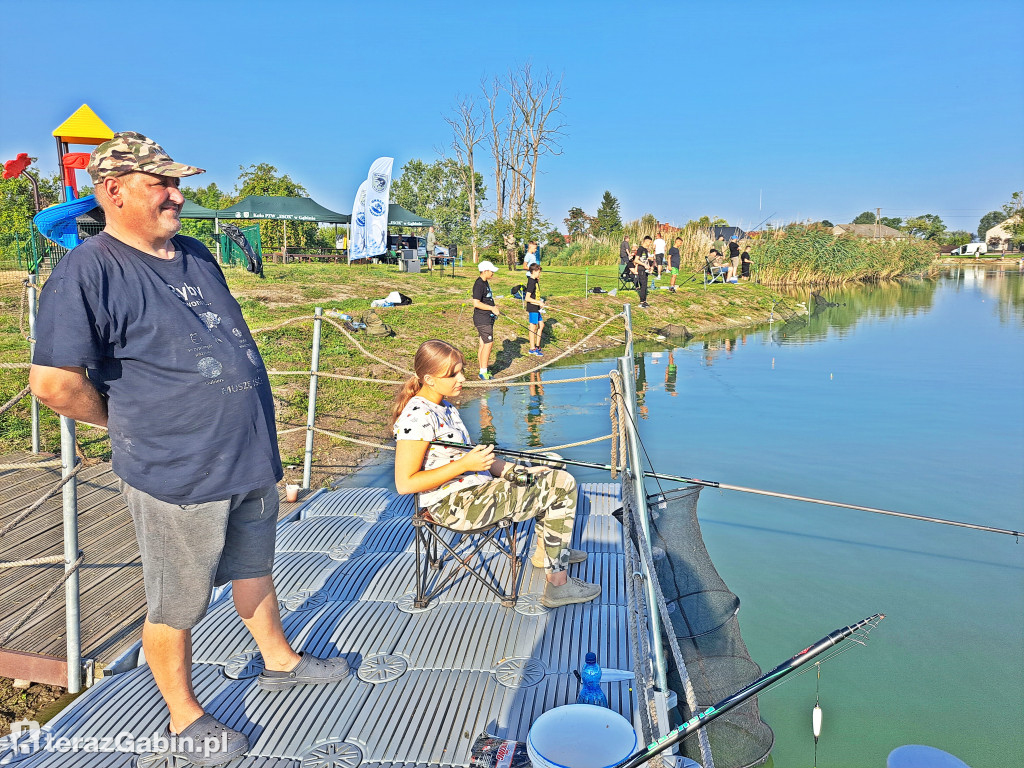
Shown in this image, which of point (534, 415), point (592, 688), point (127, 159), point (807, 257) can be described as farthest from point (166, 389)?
point (807, 257)

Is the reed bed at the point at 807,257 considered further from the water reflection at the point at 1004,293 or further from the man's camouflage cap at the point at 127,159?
the man's camouflage cap at the point at 127,159

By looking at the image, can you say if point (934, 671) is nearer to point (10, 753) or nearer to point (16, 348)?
point (10, 753)

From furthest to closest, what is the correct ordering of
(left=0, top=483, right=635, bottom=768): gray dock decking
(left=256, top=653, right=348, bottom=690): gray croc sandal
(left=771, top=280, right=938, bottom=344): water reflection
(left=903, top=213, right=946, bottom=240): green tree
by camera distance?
1. (left=903, top=213, right=946, bottom=240): green tree
2. (left=771, top=280, right=938, bottom=344): water reflection
3. (left=256, top=653, right=348, bottom=690): gray croc sandal
4. (left=0, top=483, right=635, bottom=768): gray dock decking

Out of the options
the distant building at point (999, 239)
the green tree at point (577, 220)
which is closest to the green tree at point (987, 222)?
the distant building at point (999, 239)

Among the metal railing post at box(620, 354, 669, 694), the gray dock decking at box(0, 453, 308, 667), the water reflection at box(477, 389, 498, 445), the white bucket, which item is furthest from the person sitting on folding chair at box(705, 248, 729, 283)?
the white bucket

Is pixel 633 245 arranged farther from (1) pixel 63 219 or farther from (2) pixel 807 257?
(1) pixel 63 219

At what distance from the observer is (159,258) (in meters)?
2.30

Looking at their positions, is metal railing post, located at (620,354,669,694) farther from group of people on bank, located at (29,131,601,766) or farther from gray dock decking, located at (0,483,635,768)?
group of people on bank, located at (29,131,601,766)

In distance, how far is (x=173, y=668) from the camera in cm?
242

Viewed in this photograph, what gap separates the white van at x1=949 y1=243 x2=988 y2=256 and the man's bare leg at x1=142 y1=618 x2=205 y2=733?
97370 millimetres

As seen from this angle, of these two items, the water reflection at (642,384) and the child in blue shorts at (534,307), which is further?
the child in blue shorts at (534,307)

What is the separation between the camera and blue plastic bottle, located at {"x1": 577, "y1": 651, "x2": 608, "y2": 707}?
256 cm

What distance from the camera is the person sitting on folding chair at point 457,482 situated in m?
3.19

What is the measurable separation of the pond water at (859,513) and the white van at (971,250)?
82961 millimetres
